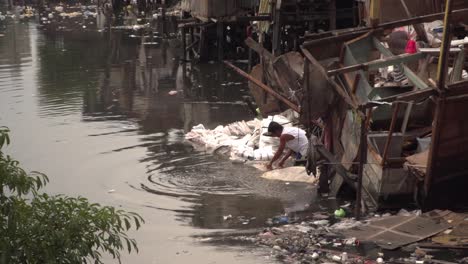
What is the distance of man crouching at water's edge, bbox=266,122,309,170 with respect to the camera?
10508 mm

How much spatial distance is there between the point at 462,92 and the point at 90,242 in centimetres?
511

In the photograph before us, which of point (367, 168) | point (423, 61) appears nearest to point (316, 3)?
point (423, 61)

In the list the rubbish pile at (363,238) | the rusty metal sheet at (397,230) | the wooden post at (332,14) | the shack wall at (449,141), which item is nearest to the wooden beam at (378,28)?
the shack wall at (449,141)

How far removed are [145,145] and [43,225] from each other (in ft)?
A: 30.3

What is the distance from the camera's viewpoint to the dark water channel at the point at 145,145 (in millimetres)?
8938

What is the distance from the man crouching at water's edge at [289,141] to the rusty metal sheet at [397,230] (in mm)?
2768

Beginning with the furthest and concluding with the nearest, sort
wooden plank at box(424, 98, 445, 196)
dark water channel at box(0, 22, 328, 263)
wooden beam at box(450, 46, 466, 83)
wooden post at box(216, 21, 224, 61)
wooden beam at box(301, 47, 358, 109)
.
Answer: wooden post at box(216, 21, 224, 61) < dark water channel at box(0, 22, 328, 263) < wooden beam at box(450, 46, 466, 83) < wooden beam at box(301, 47, 358, 109) < wooden plank at box(424, 98, 445, 196)

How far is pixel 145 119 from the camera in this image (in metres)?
15.6

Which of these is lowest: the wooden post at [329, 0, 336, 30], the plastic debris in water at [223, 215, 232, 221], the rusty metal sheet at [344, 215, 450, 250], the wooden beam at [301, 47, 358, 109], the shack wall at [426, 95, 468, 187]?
the plastic debris in water at [223, 215, 232, 221]

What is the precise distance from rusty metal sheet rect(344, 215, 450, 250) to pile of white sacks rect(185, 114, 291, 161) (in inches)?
149

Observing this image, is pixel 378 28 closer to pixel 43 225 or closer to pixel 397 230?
pixel 397 230

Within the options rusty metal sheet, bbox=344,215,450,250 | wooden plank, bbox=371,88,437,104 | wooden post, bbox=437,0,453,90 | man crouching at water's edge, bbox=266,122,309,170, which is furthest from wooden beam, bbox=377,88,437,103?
man crouching at water's edge, bbox=266,122,309,170

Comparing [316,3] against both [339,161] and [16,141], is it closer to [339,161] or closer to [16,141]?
[16,141]

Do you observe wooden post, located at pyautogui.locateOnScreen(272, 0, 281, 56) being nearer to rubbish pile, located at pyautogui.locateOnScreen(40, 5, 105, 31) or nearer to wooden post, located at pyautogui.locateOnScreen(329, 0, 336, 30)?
wooden post, located at pyautogui.locateOnScreen(329, 0, 336, 30)
